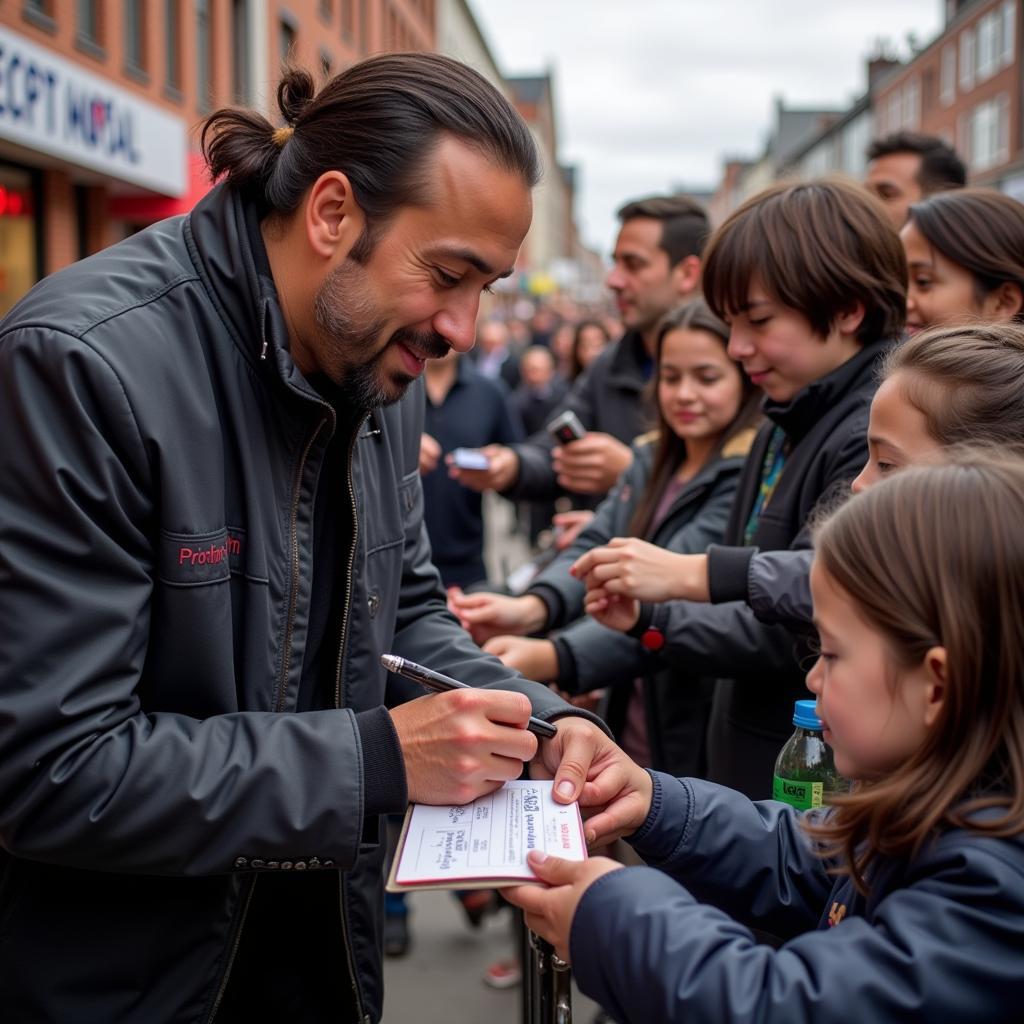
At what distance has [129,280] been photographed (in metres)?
1.77

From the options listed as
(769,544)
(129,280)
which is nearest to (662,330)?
(769,544)

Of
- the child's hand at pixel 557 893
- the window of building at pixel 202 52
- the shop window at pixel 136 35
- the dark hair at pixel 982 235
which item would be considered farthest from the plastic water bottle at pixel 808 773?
the window of building at pixel 202 52

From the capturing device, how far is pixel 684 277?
490 cm

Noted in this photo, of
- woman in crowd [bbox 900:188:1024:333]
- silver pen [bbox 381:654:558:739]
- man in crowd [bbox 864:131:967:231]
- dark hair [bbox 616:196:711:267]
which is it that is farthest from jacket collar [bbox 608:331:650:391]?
silver pen [bbox 381:654:558:739]

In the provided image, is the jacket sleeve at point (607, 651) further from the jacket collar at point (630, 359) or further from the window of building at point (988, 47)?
the window of building at point (988, 47)

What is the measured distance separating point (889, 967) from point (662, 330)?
2.73 m

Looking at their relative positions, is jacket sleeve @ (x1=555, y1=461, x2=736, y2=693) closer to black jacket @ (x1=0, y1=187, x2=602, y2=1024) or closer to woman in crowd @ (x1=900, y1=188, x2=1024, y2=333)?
woman in crowd @ (x1=900, y1=188, x2=1024, y2=333)

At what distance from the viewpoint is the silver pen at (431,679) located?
6.06 feet

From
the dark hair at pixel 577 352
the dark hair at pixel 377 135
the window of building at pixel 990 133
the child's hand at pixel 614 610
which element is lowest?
the child's hand at pixel 614 610

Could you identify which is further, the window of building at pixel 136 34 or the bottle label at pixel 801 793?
the window of building at pixel 136 34

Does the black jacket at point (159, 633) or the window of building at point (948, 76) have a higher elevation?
the window of building at point (948, 76)

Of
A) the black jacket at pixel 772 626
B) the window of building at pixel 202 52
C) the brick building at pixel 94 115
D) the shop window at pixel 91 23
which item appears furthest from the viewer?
the window of building at pixel 202 52

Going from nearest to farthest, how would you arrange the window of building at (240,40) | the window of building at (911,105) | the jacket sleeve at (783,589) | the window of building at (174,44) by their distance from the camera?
1. the jacket sleeve at (783,589)
2. the window of building at (174,44)
3. the window of building at (240,40)
4. the window of building at (911,105)

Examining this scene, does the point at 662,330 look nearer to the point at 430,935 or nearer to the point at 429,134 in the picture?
the point at 429,134
